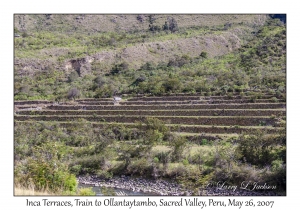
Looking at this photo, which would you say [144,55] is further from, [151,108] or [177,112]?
[177,112]

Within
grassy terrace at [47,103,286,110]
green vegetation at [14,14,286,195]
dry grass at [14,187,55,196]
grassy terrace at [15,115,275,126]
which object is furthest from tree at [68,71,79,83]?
dry grass at [14,187,55,196]

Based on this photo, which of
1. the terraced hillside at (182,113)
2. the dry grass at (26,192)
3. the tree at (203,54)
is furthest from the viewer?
the tree at (203,54)

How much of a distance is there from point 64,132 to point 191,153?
46.1ft

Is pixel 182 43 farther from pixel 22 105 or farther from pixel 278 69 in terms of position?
pixel 22 105

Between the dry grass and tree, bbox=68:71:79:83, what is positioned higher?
tree, bbox=68:71:79:83

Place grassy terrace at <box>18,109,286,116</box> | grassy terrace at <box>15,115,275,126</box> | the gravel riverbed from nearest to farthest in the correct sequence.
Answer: the gravel riverbed
grassy terrace at <box>15,115,275,126</box>
grassy terrace at <box>18,109,286,116</box>

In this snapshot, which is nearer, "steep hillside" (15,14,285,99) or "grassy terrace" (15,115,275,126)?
"grassy terrace" (15,115,275,126)

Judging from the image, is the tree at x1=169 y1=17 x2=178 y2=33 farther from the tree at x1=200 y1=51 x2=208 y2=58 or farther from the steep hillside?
the tree at x1=200 y1=51 x2=208 y2=58

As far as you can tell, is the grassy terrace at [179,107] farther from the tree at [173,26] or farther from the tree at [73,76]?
the tree at [173,26]

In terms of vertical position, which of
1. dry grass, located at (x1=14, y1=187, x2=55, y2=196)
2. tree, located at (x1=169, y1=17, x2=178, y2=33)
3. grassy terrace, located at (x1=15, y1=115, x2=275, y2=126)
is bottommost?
dry grass, located at (x1=14, y1=187, x2=55, y2=196)

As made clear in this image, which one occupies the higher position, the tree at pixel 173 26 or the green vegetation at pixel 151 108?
the tree at pixel 173 26

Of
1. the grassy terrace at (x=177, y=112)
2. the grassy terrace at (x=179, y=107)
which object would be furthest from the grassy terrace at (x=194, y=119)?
the grassy terrace at (x=179, y=107)

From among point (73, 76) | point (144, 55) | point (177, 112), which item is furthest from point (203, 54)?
point (177, 112)
